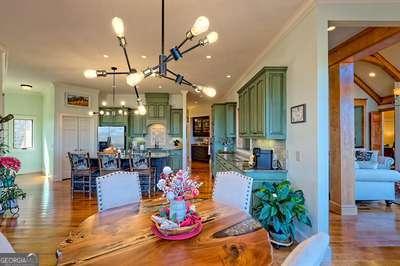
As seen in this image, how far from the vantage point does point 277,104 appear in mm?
4230

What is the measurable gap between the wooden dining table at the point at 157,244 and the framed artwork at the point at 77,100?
7948 mm

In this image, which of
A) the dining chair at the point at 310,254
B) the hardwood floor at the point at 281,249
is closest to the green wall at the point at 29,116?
the hardwood floor at the point at 281,249

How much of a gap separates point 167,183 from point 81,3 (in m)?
2.65

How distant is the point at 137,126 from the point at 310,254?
31.5 feet

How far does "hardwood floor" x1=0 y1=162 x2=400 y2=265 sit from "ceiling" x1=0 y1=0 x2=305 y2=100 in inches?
95.2

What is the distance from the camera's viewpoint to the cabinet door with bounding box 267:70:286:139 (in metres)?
4.23

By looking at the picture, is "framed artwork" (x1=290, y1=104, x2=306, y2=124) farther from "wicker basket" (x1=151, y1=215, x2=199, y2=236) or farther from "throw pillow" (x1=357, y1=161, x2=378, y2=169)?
"throw pillow" (x1=357, y1=161, x2=378, y2=169)

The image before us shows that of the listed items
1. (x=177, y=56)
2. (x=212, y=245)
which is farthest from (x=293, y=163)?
(x=212, y=245)

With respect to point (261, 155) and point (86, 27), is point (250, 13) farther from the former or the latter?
point (86, 27)

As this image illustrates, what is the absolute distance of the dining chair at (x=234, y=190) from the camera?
2.66 meters

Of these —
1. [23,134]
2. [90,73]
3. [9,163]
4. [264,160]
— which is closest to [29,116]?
[23,134]

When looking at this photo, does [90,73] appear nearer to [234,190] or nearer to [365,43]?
[234,190]

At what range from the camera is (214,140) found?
960 cm

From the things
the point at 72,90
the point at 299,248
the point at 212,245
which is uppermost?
the point at 72,90
